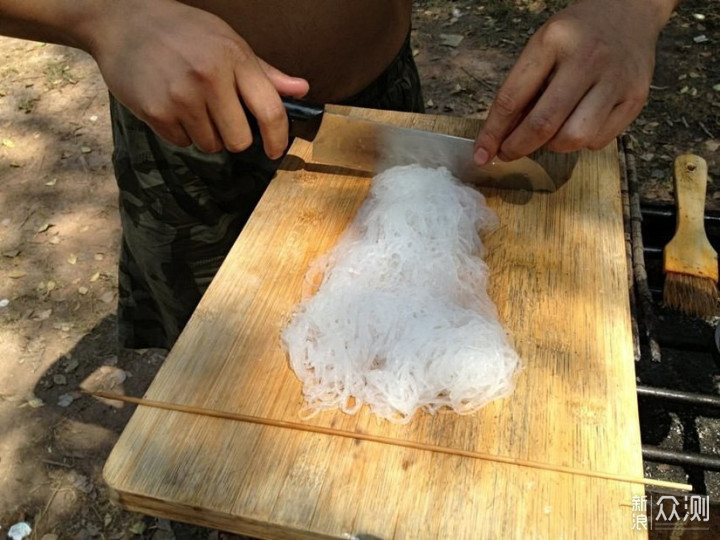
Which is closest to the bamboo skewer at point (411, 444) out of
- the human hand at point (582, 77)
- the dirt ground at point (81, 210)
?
the human hand at point (582, 77)

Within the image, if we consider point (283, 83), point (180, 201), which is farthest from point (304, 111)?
point (180, 201)

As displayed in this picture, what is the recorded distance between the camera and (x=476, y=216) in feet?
5.97

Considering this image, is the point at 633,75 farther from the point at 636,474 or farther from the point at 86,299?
the point at 86,299

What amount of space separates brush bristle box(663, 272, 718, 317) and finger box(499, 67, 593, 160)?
585 mm

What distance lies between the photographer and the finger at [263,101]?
1521 mm

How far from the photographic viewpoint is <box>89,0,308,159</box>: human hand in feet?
4.76

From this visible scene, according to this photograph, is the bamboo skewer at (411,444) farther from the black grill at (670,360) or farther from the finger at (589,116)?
the finger at (589,116)

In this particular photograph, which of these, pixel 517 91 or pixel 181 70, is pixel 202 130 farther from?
pixel 517 91

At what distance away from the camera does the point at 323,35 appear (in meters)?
1.84

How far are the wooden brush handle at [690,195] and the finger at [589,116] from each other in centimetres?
52

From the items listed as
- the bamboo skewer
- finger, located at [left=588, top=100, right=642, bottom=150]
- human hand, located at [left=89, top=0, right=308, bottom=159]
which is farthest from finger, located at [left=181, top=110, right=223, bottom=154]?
finger, located at [left=588, top=100, right=642, bottom=150]

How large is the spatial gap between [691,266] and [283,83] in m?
1.24

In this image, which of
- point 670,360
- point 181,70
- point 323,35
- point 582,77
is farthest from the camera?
point 670,360

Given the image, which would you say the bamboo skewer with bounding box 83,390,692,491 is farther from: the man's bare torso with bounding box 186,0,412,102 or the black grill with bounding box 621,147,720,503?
the man's bare torso with bounding box 186,0,412,102
